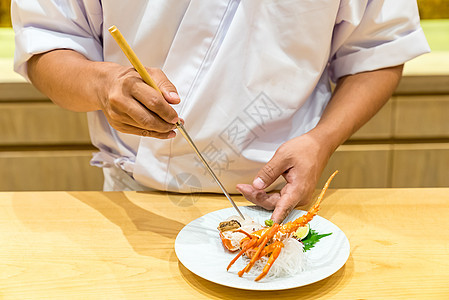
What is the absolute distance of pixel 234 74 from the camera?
3.74 feet

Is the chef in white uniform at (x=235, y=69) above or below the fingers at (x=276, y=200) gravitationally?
above

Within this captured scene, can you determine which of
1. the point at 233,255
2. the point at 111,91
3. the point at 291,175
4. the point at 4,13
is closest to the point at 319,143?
the point at 291,175

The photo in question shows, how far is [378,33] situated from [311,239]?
22.4 inches

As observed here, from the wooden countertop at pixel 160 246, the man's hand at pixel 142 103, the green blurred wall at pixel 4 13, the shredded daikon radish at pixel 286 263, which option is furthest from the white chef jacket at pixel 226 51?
the green blurred wall at pixel 4 13

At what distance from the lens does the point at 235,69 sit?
113 centimetres

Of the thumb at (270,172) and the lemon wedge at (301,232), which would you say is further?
the thumb at (270,172)

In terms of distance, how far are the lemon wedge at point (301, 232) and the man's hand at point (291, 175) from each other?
61 millimetres

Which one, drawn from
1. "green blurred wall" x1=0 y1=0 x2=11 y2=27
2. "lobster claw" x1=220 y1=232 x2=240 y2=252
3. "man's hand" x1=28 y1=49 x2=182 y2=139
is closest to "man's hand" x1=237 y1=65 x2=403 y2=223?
"lobster claw" x1=220 y1=232 x2=240 y2=252

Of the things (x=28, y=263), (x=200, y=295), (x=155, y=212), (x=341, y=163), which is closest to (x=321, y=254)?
(x=200, y=295)

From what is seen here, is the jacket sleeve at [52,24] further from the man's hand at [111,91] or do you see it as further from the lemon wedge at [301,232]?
the lemon wedge at [301,232]

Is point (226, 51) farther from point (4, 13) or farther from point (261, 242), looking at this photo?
point (4, 13)

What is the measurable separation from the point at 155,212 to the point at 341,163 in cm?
148

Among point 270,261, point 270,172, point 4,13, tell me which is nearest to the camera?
point 270,261

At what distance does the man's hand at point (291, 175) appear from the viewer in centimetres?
104
